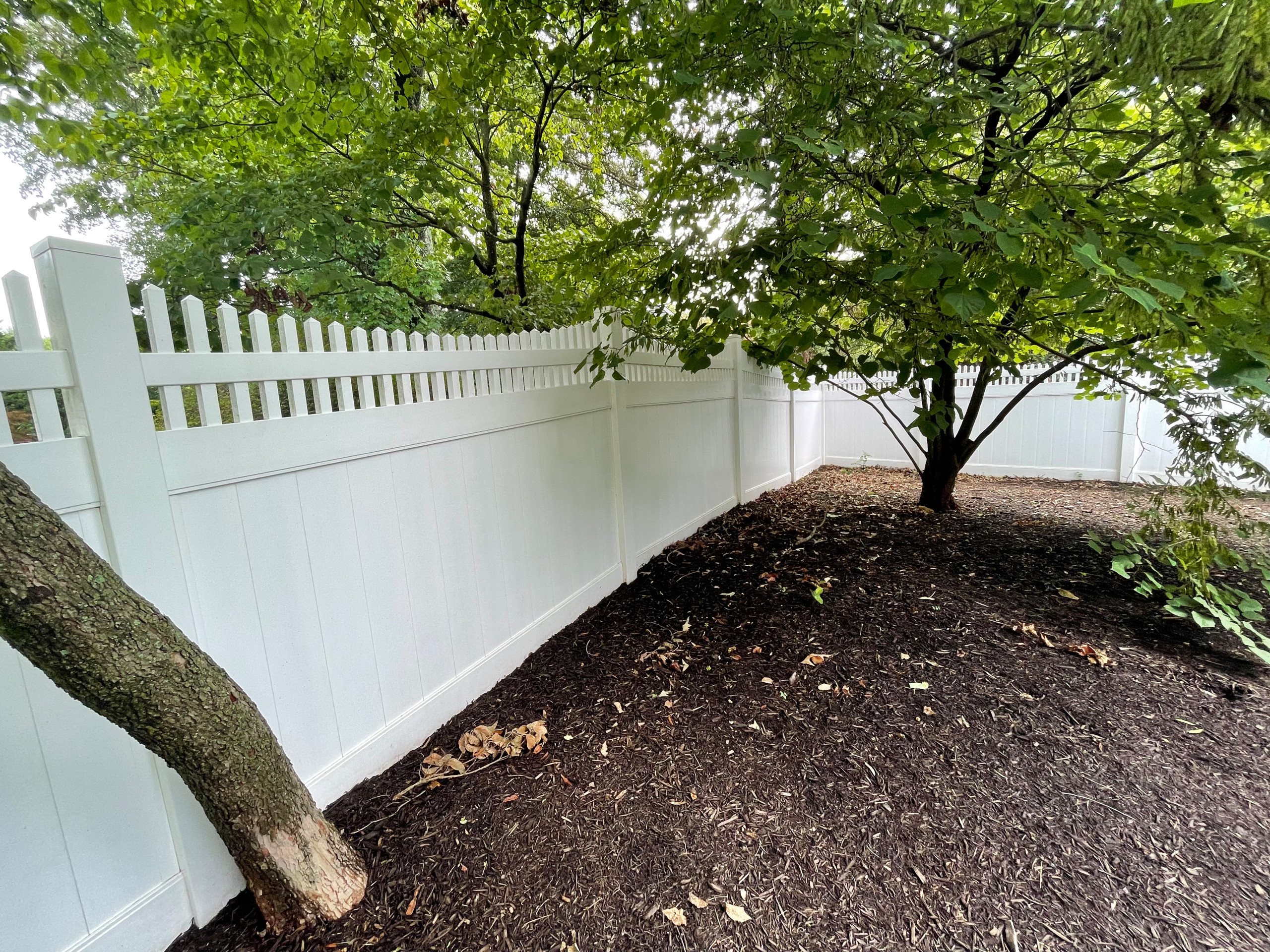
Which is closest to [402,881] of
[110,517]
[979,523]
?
[110,517]

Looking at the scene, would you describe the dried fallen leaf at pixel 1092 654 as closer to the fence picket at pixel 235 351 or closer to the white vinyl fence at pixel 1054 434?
the white vinyl fence at pixel 1054 434

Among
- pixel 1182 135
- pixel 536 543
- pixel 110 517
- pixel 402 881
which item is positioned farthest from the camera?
pixel 536 543

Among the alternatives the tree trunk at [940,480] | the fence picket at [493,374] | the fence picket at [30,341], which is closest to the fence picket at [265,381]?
the fence picket at [30,341]

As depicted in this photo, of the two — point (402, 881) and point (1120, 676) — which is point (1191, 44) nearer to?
point (1120, 676)

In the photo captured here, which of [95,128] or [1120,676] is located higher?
[95,128]

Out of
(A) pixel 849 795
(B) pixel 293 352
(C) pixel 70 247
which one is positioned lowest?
(A) pixel 849 795

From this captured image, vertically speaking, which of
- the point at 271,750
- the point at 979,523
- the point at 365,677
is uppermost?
the point at 271,750

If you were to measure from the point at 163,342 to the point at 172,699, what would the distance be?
0.87m

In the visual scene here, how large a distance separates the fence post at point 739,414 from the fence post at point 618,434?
2.04 m

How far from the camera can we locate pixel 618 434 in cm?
337

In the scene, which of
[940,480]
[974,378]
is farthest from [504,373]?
[974,378]

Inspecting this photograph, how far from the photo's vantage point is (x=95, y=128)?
3314 millimetres

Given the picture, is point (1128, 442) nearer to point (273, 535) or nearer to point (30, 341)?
point (273, 535)

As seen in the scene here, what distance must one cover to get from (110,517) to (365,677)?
35.6 inches
